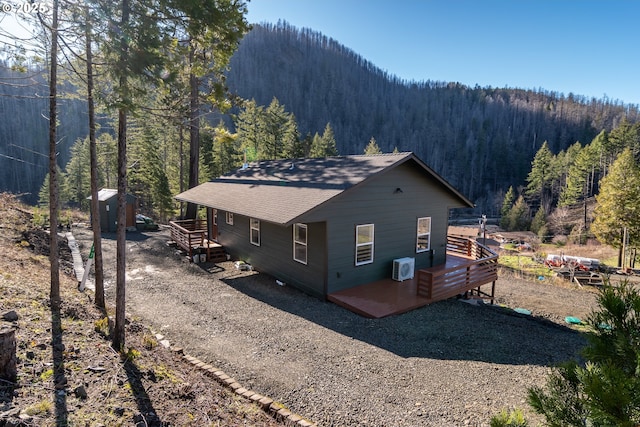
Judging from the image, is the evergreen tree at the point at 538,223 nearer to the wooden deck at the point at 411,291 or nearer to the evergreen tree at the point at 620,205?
the evergreen tree at the point at 620,205

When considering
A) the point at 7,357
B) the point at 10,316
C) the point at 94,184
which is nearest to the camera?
the point at 7,357

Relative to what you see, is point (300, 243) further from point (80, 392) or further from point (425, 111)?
point (425, 111)

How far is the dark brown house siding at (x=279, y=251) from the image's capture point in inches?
390

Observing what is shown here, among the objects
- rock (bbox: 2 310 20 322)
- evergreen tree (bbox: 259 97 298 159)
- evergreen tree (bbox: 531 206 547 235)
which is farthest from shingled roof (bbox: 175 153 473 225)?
evergreen tree (bbox: 531 206 547 235)

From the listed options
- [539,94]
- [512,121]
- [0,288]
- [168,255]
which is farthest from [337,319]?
[539,94]

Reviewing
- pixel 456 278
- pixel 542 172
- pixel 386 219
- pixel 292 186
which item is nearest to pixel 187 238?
pixel 292 186

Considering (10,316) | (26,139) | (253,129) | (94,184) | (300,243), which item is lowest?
(10,316)

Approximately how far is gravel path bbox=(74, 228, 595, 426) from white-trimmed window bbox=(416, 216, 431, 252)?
259 cm

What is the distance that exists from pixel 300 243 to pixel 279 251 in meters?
1.20

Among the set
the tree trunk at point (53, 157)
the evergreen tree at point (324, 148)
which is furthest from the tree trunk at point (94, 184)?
the evergreen tree at point (324, 148)

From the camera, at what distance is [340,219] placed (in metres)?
9.90

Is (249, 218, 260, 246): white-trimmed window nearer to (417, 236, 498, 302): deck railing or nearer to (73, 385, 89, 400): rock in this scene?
(417, 236, 498, 302): deck railing

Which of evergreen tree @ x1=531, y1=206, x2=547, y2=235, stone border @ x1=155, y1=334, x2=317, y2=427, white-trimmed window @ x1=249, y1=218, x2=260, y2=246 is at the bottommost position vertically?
evergreen tree @ x1=531, y1=206, x2=547, y2=235

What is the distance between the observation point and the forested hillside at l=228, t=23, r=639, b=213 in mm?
91562
